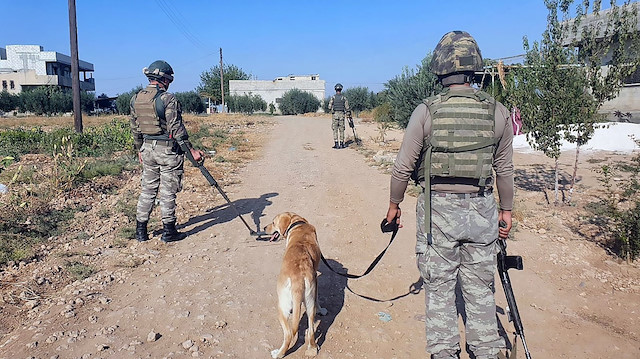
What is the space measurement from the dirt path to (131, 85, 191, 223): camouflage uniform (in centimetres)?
47

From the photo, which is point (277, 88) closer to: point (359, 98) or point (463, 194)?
point (359, 98)

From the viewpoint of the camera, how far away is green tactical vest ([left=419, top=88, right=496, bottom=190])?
8.61 ft

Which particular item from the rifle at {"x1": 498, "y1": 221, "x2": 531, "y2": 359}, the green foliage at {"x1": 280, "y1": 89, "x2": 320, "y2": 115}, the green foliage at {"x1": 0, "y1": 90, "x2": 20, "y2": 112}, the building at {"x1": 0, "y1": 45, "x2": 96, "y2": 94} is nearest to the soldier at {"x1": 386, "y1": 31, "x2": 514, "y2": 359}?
the rifle at {"x1": 498, "y1": 221, "x2": 531, "y2": 359}

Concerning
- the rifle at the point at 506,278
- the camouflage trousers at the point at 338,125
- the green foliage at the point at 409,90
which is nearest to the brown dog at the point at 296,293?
the rifle at the point at 506,278

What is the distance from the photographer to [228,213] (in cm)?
683

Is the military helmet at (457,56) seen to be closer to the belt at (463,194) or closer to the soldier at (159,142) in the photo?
the belt at (463,194)

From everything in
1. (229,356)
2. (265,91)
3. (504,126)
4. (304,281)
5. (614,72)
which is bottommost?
(229,356)

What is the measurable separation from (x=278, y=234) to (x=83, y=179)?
18.5 ft

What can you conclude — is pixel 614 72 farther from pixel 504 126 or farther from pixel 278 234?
pixel 278 234

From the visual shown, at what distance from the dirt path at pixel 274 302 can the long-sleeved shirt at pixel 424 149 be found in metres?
1.34

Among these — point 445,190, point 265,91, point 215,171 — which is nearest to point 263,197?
point 215,171

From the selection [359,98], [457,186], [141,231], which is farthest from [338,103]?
[359,98]

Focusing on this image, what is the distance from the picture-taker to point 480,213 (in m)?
2.73

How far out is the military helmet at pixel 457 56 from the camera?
2.70m
